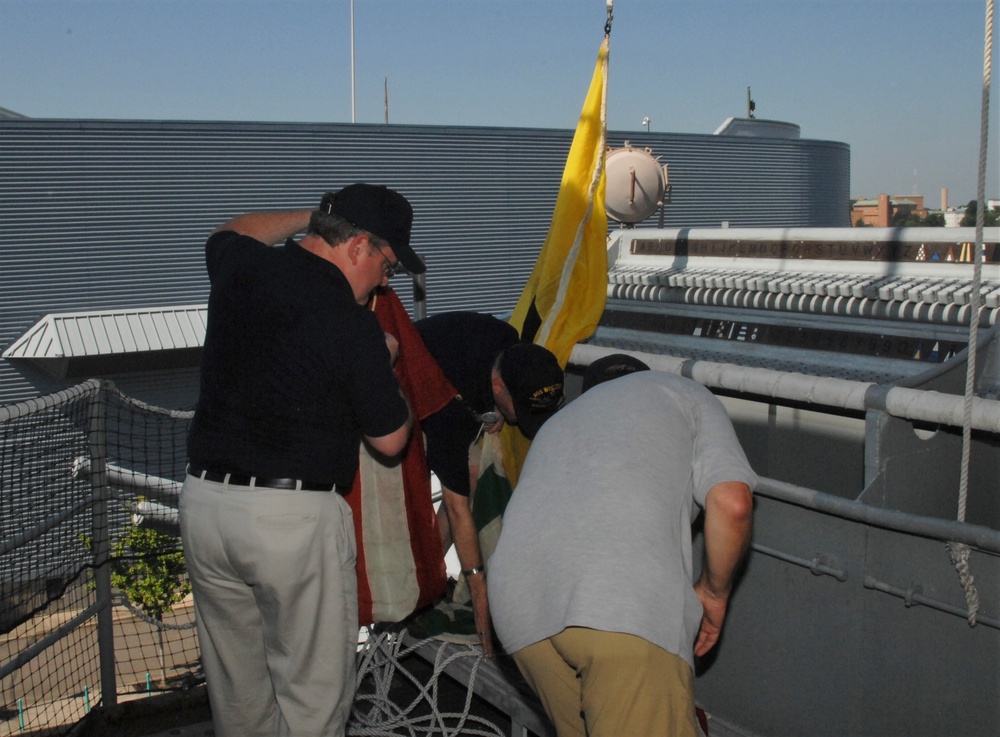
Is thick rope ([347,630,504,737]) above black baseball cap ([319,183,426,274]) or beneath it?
beneath

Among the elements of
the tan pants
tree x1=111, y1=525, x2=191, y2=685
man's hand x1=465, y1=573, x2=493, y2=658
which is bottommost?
tree x1=111, y1=525, x2=191, y2=685

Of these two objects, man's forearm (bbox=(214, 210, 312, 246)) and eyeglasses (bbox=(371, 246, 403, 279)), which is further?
man's forearm (bbox=(214, 210, 312, 246))

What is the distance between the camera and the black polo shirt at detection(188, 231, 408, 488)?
245 centimetres

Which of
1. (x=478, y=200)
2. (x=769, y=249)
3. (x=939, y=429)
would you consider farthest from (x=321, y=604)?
(x=478, y=200)

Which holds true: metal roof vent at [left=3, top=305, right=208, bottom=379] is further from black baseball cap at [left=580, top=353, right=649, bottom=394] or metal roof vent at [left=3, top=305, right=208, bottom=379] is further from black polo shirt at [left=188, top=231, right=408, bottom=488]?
black baseball cap at [left=580, top=353, right=649, bottom=394]

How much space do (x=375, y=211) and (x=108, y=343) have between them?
1349 centimetres

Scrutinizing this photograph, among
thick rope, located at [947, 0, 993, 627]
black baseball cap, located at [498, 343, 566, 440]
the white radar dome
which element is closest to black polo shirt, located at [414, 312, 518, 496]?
black baseball cap, located at [498, 343, 566, 440]

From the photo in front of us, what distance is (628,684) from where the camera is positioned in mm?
1973

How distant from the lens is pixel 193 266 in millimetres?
16984

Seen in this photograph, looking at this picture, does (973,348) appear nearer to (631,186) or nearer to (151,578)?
(631,186)

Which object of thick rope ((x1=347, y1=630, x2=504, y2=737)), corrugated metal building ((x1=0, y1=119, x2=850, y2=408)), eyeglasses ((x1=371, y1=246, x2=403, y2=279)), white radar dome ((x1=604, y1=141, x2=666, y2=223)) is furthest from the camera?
corrugated metal building ((x1=0, y1=119, x2=850, y2=408))

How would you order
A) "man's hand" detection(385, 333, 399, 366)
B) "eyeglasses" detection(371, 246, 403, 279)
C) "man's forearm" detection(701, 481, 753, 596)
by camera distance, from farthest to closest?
"man's hand" detection(385, 333, 399, 366), "eyeglasses" detection(371, 246, 403, 279), "man's forearm" detection(701, 481, 753, 596)

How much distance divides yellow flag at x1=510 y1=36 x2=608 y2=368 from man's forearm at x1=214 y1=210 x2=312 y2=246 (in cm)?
181

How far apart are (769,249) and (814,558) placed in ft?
7.05
